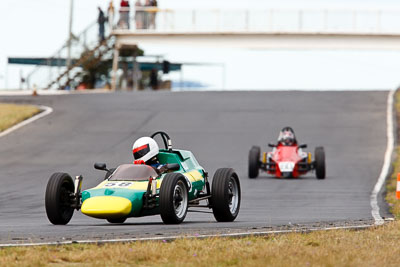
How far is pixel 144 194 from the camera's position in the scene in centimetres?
1383

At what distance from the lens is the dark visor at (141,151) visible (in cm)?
1489

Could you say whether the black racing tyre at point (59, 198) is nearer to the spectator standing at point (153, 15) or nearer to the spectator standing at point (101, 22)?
the spectator standing at point (101, 22)

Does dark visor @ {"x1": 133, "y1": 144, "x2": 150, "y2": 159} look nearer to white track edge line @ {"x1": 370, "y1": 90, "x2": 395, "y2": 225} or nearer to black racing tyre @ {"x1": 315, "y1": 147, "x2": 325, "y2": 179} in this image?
white track edge line @ {"x1": 370, "y1": 90, "x2": 395, "y2": 225}

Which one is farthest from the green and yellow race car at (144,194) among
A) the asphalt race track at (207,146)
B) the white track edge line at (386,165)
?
the white track edge line at (386,165)

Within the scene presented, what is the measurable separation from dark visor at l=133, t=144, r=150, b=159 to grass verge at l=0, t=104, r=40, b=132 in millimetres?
23699

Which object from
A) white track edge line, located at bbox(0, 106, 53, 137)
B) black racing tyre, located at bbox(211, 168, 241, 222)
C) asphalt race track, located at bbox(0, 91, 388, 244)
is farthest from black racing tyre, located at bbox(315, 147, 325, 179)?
white track edge line, located at bbox(0, 106, 53, 137)

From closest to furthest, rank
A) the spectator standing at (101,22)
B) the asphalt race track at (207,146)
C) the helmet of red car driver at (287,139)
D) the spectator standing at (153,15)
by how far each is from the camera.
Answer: the asphalt race track at (207,146), the helmet of red car driver at (287,139), the spectator standing at (101,22), the spectator standing at (153,15)

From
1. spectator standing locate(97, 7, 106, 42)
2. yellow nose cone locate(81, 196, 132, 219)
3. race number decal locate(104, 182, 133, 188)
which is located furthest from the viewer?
spectator standing locate(97, 7, 106, 42)

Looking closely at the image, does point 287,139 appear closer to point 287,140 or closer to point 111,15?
point 287,140

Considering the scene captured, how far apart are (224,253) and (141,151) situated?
5.04 metres

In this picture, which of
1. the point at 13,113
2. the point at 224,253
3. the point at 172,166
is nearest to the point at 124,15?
the point at 13,113

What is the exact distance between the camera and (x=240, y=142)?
34875mm

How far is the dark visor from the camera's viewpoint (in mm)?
14891

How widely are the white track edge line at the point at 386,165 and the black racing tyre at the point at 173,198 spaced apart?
8.84 feet
